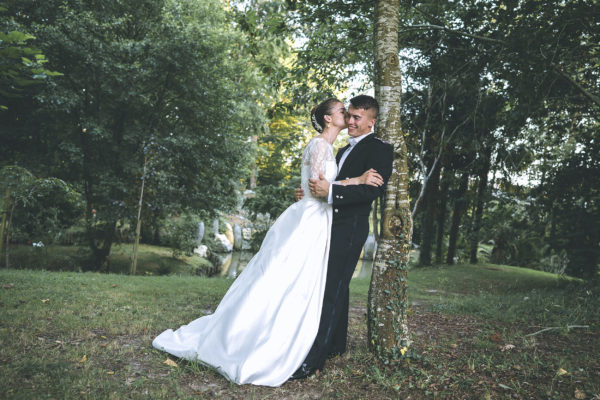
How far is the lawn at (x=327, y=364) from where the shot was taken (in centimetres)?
274

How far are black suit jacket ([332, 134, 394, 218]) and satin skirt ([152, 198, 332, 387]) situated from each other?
0.88ft

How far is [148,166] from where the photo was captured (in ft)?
37.4

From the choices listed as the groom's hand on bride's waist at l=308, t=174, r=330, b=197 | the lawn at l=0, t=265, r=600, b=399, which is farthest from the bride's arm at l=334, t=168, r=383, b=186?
the lawn at l=0, t=265, r=600, b=399

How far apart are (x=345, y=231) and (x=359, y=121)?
3.39 feet

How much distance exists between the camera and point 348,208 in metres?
3.38

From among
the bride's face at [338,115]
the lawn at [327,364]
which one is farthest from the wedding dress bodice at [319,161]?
the lawn at [327,364]

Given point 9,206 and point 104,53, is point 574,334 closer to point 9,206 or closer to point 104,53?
point 9,206

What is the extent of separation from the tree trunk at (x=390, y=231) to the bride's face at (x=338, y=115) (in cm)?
39

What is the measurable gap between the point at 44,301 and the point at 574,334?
6.66m

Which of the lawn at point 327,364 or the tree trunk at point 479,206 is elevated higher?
the tree trunk at point 479,206

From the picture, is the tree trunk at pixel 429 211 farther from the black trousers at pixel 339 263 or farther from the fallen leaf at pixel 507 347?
the black trousers at pixel 339 263

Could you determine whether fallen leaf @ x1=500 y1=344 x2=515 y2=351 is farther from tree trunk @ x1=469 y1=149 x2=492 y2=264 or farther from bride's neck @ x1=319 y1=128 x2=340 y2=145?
tree trunk @ x1=469 y1=149 x2=492 y2=264

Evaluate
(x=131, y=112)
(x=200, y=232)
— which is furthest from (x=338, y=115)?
(x=200, y=232)

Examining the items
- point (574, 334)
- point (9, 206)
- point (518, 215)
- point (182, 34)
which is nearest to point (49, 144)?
point (9, 206)
